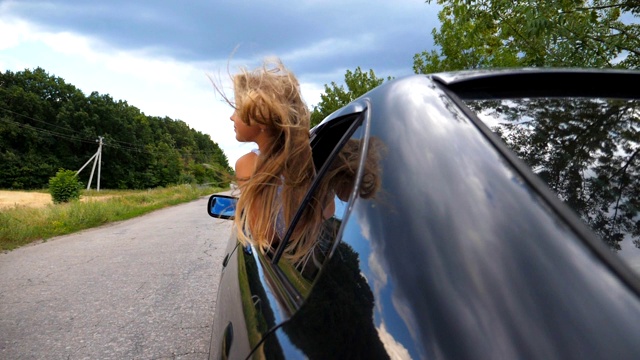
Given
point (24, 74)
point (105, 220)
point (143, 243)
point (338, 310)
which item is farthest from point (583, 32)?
point (24, 74)

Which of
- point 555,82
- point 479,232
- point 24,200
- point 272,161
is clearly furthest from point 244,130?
point 24,200

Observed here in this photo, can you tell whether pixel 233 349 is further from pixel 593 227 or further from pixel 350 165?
pixel 593 227

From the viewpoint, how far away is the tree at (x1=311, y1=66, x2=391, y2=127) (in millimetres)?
24984

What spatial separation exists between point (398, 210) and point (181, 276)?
582cm

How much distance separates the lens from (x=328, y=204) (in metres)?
1.39

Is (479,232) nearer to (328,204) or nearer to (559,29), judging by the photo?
(328,204)

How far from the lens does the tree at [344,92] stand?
984 inches

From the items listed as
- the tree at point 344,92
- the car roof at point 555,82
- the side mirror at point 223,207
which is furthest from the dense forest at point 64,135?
the car roof at point 555,82

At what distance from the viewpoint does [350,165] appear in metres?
1.21

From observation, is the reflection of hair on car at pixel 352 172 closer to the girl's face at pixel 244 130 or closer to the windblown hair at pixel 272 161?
the windblown hair at pixel 272 161

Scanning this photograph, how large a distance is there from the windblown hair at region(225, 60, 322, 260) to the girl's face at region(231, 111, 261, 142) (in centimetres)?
4

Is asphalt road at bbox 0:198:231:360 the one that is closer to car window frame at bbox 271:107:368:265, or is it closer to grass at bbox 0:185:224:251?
grass at bbox 0:185:224:251

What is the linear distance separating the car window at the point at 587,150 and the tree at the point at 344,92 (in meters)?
23.6

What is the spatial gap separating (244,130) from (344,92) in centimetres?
2465
